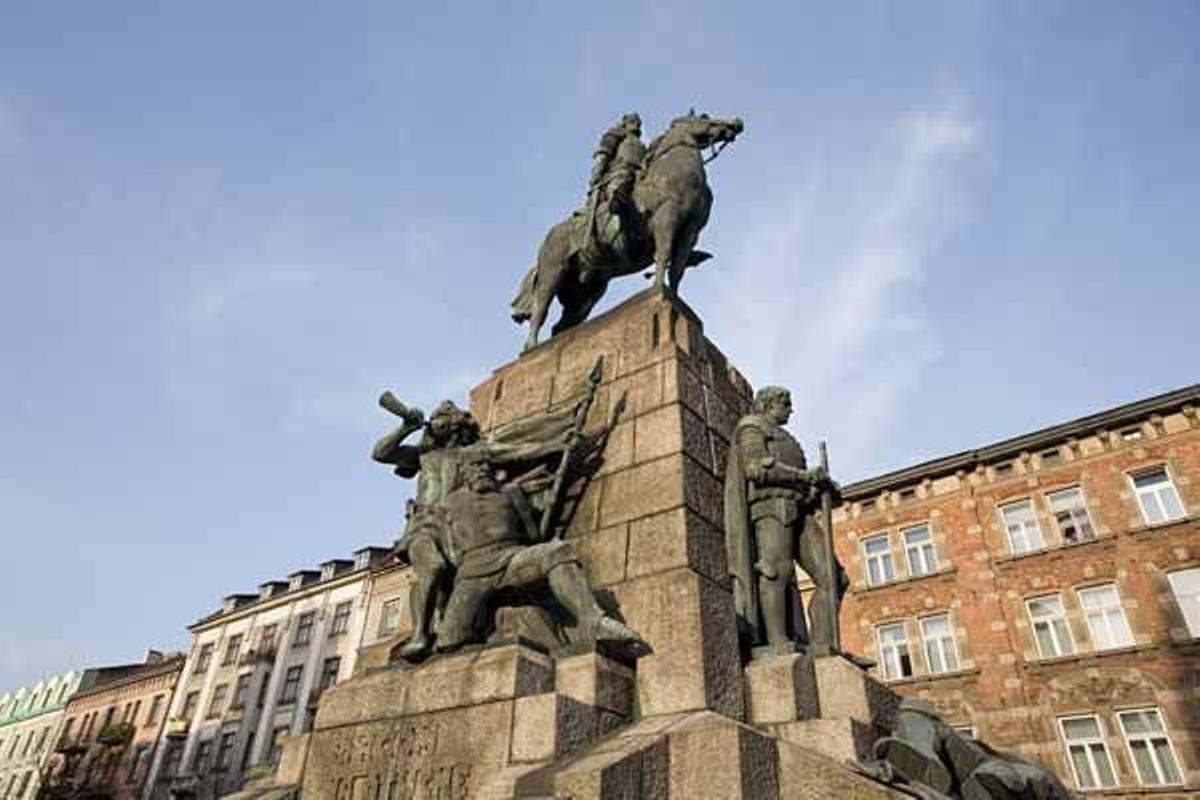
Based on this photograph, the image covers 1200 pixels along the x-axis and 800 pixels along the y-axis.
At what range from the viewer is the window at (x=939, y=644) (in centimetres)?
2036

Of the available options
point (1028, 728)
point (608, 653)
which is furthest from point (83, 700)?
point (608, 653)

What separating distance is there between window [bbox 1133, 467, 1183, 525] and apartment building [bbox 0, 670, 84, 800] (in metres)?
57.3

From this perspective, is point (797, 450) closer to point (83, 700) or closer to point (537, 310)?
point (537, 310)

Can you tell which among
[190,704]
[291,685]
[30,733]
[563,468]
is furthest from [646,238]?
[30,733]

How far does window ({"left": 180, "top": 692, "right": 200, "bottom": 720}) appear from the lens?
39.8m

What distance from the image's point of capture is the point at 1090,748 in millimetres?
17688

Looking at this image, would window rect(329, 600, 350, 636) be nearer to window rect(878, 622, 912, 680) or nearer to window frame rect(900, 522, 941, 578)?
window rect(878, 622, 912, 680)

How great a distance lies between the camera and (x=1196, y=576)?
18.1 meters

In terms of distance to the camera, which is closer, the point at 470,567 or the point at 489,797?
the point at 489,797

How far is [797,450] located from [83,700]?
5583cm

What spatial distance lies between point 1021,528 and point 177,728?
131 ft

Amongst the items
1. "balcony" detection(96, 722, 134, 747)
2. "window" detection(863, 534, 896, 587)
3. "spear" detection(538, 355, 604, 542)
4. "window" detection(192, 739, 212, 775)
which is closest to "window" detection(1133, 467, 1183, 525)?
"window" detection(863, 534, 896, 587)

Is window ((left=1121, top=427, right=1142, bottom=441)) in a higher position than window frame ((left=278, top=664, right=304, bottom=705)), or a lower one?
higher

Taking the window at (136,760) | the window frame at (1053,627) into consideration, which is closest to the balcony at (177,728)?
the window at (136,760)
